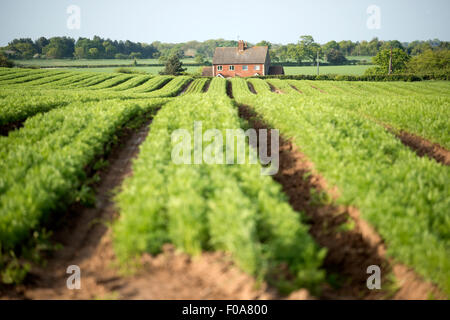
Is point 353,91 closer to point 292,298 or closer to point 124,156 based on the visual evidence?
point 124,156

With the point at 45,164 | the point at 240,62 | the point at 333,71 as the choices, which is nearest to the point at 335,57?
the point at 333,71

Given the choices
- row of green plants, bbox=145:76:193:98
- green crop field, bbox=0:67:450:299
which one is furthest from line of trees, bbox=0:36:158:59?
green crop field, bbox=0:67:450:299

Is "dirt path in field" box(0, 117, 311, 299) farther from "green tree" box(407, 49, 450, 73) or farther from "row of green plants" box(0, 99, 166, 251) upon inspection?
"green tree" box(407, 49, 450, 73)

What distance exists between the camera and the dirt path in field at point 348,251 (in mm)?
5098

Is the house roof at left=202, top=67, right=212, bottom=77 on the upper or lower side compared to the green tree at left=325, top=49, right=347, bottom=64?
lower

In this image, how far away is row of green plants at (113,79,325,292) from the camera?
15.4 ft

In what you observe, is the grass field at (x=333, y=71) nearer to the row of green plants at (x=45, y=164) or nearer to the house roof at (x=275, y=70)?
the house roof at (x=275, y=70)

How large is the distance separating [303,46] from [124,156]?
115773mm

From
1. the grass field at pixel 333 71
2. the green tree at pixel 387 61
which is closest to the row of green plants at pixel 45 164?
the grass field at pixel 333 71

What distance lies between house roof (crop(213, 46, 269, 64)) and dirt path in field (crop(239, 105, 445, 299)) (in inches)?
2836

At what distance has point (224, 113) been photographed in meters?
13.4

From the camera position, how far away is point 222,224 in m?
4.97

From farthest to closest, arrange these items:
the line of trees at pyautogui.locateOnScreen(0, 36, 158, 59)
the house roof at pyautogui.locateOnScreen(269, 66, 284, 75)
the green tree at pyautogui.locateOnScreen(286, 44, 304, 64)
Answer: the green tree at pyautogui.locateOnScreen(286, 44, 304, 64) < the line of trees at pyautogui.locateOnScreen(0, 36, 158, 59) < the house roof at pyautogui.locateOnScreen(269, 66, 284, 75)

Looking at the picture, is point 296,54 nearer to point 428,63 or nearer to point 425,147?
point 428,63
